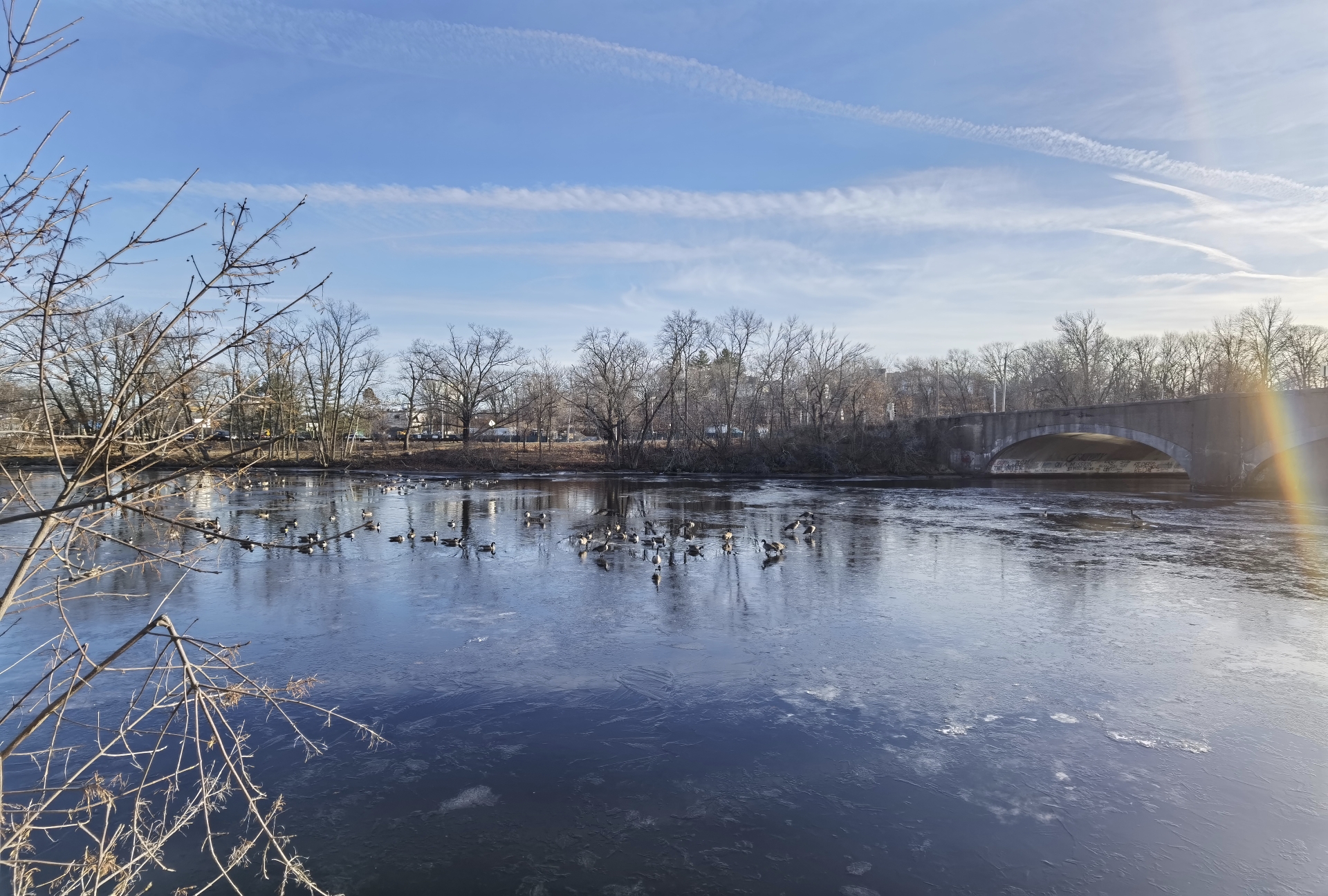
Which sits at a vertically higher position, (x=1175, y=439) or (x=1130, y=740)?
(x=1175, y=439)

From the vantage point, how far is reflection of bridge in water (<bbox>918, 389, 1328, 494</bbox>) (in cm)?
3350

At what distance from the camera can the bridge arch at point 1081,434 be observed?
127 feet

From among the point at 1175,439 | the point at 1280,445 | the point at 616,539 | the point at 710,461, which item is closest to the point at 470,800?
the point at 616,539

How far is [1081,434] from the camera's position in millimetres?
45656

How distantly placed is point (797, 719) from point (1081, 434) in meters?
44.5

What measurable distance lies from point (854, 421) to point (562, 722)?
5135cm

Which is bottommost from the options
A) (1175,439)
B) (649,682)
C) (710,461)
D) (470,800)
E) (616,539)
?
(470,800)

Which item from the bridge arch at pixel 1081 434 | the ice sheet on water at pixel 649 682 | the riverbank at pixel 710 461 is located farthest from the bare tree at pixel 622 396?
the ice sheet on water at pixel 649 682

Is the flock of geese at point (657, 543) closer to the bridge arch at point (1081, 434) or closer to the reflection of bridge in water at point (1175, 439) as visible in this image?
the reflection of bridge in water at point (1175, 439)

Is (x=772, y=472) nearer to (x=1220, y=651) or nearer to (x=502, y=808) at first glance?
(x=1220, y=651)

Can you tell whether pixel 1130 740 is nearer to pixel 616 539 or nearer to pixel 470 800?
pixel 470 800

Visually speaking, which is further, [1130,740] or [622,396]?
[622,396]

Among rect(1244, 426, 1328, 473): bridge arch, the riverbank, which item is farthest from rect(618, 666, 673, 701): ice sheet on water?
the riverbank

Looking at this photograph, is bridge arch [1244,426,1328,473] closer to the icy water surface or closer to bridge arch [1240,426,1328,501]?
bridge arch [1240,426,1328,501]
